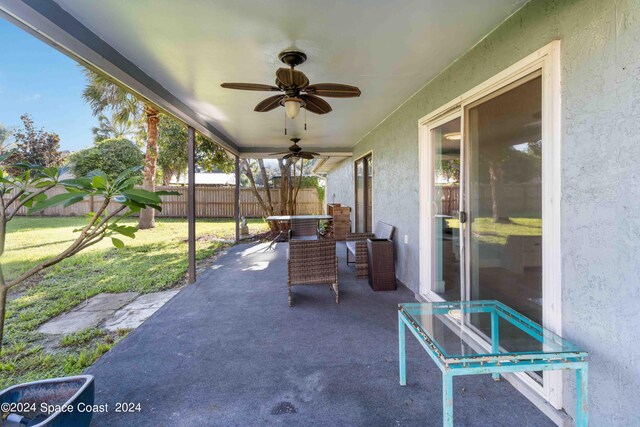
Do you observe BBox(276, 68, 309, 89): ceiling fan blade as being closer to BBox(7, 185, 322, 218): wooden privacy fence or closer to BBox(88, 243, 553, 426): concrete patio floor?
BBox(88, 243, 553, 426): concrete patio floor

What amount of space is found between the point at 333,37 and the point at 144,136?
10.2m

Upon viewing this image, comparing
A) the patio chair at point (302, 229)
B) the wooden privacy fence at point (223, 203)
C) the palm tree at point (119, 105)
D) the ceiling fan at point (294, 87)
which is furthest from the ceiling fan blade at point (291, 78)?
the wooden privacy fence at point (223, 203)

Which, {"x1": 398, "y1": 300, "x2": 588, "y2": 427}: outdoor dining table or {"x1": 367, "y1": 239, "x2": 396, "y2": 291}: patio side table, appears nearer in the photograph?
{"x1": 398, "y1": 300, "x2": 588, "y2": 427}: outdoor dining table

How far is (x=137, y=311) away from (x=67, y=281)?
2005 millimetres

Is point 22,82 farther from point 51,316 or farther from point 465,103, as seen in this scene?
point 465,103

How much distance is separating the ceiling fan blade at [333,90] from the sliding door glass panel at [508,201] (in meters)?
1.08

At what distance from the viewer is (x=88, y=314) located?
3260 millimetres

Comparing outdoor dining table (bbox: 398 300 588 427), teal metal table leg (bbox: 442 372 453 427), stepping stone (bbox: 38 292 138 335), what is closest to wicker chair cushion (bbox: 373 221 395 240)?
outdoor dining table (bbox: 398 300 588 427)

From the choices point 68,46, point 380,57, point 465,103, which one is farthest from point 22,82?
point 465,103

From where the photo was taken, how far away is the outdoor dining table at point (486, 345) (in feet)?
4.31

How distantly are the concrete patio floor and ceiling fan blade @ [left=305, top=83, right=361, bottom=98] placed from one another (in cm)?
227

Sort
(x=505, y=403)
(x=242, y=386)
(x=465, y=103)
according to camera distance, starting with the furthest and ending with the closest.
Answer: (x=465, y=103), (x=242, y=386), (x=505, y=403)

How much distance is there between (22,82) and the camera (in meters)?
3.76

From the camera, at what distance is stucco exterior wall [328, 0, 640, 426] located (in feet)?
4.29
